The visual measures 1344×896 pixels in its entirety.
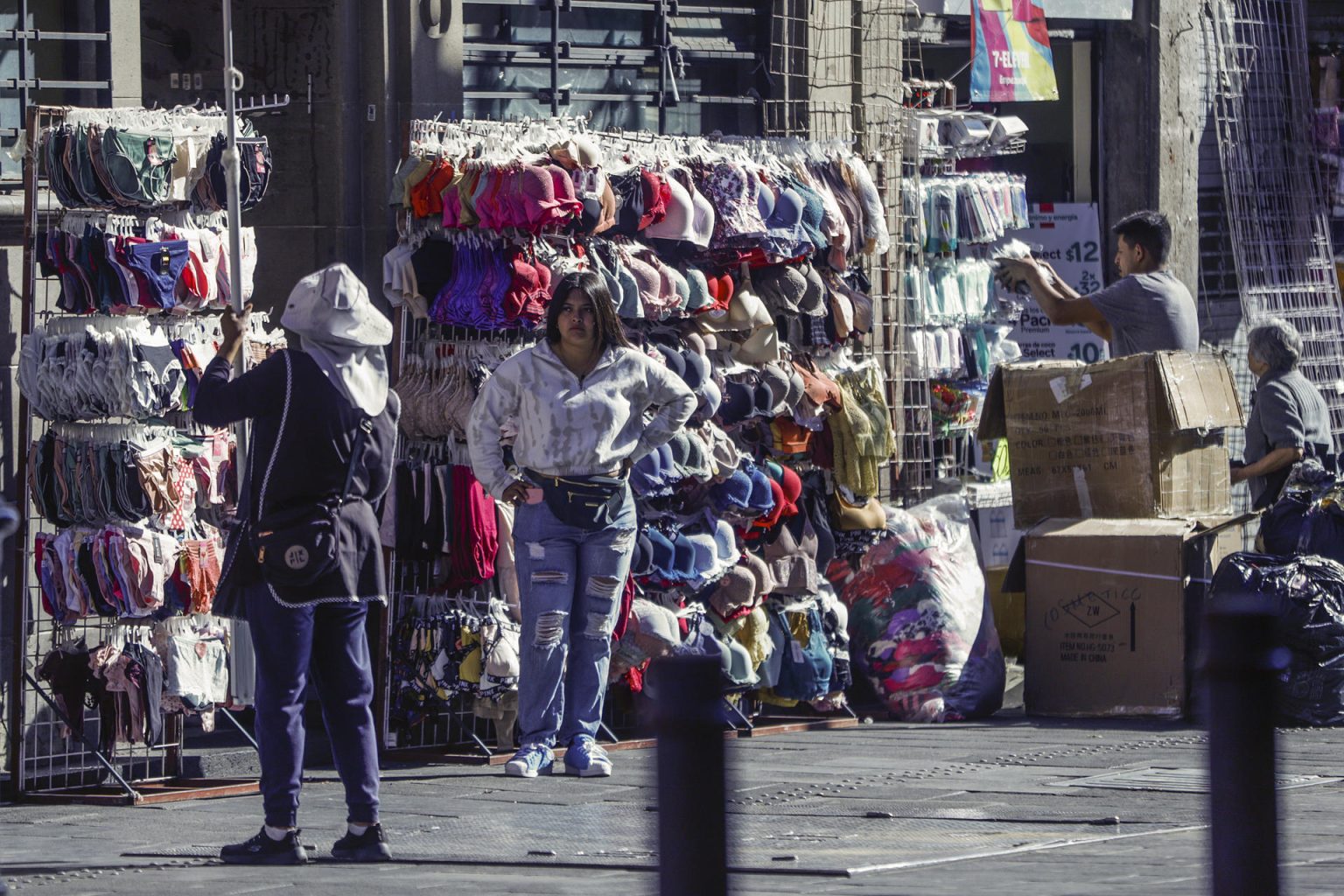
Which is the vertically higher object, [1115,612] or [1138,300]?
[1138,300]

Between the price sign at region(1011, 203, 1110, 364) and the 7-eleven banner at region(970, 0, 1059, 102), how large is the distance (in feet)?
3.06

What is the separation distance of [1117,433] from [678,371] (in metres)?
2.30

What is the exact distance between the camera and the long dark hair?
924 centimetres

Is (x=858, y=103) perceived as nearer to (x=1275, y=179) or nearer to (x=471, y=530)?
(x=471, y=530)

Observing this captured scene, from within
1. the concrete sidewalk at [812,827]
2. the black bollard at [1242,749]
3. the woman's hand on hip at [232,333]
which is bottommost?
the concrete sidewalk at [812,827]

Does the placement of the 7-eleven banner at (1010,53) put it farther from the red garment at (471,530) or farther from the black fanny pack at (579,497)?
the black fanny pack at (579,497)

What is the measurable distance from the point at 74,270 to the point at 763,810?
120 inches

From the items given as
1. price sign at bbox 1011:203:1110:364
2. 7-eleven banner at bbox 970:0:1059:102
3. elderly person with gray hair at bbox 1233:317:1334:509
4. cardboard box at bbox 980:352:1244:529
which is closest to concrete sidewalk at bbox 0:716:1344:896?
cardboard box at bbox 980:352:1244:529

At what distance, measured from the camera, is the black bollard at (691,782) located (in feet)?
13.0

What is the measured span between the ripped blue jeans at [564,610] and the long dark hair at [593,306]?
61 centimetres

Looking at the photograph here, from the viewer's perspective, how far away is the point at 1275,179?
16578 mm

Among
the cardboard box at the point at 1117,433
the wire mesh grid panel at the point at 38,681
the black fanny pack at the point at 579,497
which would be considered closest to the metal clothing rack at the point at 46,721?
the wire mesh grid panel at the point at 38,681

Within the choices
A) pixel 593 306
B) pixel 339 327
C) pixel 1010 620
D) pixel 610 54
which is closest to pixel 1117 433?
pixel 1010 620

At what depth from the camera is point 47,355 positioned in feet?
29.1
